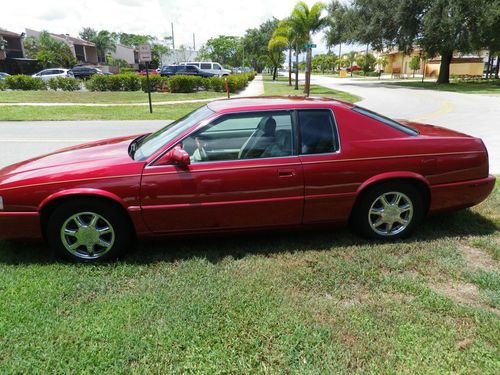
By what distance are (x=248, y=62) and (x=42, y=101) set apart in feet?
221

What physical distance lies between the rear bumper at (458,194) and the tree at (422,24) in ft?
106

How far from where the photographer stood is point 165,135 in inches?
158

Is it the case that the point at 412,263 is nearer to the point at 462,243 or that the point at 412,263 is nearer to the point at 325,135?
the point at 462,243

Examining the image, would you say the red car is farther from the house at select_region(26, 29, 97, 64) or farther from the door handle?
the house at select_region(26, 29, 97, 64)

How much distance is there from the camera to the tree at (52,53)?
56.0m

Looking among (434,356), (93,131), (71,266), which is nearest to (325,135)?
(434,356)

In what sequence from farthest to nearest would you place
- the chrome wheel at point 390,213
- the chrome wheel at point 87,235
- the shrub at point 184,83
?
the shrub at point 184,83 < the chrome wheel at point 390,213 < the chrome wheel at point 87,235

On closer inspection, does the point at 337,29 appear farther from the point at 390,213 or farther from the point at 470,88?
the point at 390,213

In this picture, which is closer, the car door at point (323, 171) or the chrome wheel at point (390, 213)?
the car door at point (323, 171)

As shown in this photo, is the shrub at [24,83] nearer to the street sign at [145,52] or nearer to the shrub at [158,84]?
the shrub at [158,84]

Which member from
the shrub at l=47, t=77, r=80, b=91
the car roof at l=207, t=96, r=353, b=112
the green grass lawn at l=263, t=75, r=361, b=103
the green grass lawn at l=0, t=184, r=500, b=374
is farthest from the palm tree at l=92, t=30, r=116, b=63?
the green grass lawn at l=0, t=184, r=500, b=374

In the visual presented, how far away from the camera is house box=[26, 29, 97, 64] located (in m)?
74.0

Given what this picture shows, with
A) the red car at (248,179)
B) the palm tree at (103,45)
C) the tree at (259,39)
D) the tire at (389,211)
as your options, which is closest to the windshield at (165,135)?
the red car at (248,179)

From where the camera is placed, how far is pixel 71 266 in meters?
3.56
